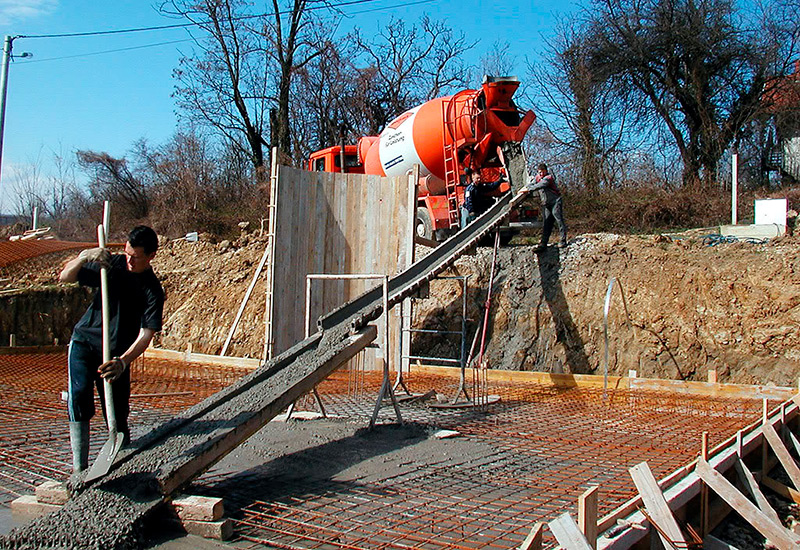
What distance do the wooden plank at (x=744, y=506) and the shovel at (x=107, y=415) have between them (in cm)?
341

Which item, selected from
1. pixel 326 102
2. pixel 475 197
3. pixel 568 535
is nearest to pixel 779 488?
pixel 568 535

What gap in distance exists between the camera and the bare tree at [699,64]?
1758 cm

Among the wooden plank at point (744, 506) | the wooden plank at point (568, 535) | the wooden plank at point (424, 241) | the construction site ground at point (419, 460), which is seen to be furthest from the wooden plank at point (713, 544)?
the wooden plank at point (424, 241)

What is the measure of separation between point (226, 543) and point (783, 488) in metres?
4.67

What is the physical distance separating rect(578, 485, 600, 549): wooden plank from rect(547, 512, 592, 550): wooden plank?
0.09m

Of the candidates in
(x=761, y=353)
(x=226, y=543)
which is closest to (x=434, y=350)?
(x=761, y=353)

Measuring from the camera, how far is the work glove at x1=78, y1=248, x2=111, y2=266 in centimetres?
363

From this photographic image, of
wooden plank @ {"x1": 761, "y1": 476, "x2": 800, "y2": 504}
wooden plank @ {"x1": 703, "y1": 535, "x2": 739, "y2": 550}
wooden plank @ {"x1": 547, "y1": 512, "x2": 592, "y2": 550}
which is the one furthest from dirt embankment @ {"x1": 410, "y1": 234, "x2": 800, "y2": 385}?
wooden plank @ {"x1": 547, "y1": 512, "x2": 592, "y2": 550}

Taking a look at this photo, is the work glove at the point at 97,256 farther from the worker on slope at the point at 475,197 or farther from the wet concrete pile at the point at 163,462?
the worker on slope at the point at 475,197

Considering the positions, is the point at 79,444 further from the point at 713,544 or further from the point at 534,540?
the point at 713,544

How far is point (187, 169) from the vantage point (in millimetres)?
24328

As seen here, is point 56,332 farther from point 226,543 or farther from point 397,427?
point 226,543

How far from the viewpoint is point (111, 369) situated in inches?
139

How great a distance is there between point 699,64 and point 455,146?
10483mm
